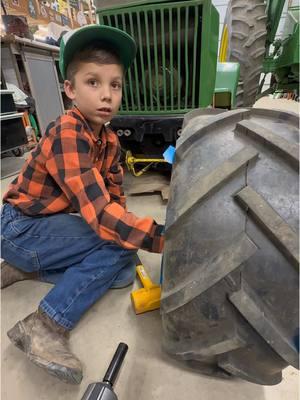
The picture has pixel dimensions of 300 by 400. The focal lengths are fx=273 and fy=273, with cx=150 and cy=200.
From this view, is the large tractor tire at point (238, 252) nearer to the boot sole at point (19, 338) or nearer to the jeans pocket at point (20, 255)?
the boot sole at point (19, 338)

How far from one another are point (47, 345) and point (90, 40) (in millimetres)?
937

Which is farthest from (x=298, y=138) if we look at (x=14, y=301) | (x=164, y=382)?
(x=14, y=301)

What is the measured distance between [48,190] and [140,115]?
0.75 m

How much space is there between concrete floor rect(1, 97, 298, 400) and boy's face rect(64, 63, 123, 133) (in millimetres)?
648

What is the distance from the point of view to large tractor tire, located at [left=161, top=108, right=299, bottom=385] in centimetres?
39

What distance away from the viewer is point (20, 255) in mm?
983

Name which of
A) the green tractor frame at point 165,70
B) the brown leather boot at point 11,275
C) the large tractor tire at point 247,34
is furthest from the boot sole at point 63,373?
the large tractor tire at point 247,34

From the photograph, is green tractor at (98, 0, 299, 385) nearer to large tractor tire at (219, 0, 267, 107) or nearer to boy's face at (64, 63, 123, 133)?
boy's face at (64, 63, 123, 133)

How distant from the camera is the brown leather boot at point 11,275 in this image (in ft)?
3.45

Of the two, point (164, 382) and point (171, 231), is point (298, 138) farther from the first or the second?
point (164, 382)

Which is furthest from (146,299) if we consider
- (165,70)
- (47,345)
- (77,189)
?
(165,70)

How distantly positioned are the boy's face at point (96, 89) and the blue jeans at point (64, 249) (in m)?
0.39

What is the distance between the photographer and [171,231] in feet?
1.52

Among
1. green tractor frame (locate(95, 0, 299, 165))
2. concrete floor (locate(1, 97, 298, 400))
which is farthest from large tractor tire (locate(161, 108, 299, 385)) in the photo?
green tractor frame (locate(95, 0, 299, 165))
